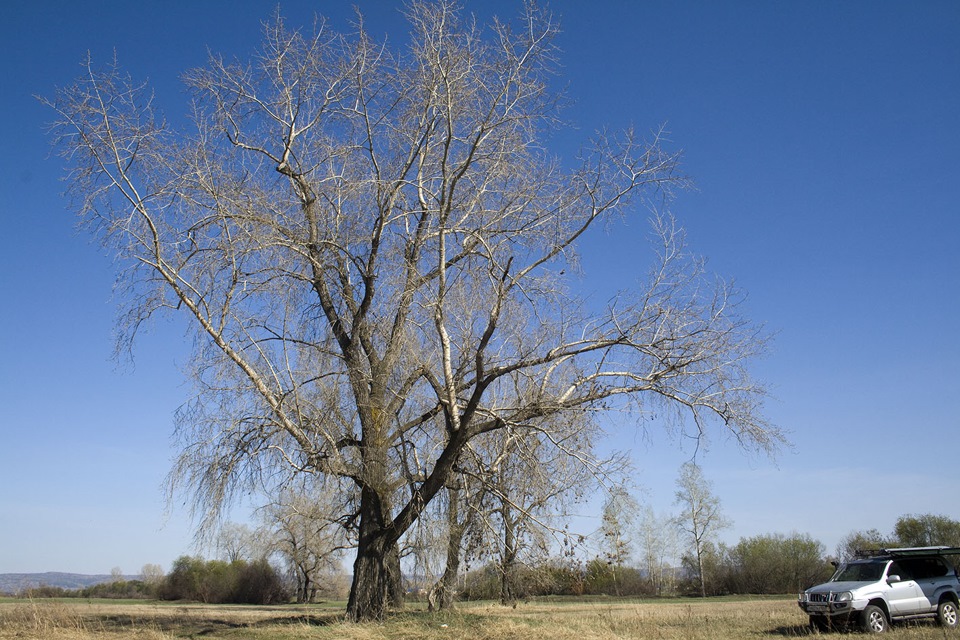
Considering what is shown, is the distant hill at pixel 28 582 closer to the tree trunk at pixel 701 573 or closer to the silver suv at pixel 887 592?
the silver suv at pixel 887 592

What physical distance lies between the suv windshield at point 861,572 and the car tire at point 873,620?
2.33 ft

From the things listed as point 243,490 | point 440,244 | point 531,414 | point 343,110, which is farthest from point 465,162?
point 243,490

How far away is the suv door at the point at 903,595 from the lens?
1521 centimetres

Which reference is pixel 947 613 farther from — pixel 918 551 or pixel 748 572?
pixel 748 572

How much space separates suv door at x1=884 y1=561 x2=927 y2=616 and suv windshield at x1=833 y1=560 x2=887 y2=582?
0.76 ft

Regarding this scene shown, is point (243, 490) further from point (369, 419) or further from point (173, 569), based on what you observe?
point (173, 569)

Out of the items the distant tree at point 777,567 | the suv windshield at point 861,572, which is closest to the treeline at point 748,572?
Answer: the distant tree at point 777,567

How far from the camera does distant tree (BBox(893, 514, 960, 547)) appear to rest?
136ft

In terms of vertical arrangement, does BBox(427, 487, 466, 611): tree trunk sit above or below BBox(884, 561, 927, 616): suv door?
above

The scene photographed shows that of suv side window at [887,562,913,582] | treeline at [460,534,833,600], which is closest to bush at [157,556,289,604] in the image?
treeline at [460,534,833,600]

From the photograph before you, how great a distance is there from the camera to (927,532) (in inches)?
1676

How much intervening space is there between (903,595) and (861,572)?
91 cm

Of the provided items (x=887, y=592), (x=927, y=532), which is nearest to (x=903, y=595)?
(x=887, y=592)

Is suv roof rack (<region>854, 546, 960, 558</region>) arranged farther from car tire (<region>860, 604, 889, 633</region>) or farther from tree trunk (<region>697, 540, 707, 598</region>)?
tree trunk (<region>697, 540, 707, 598</region>)
